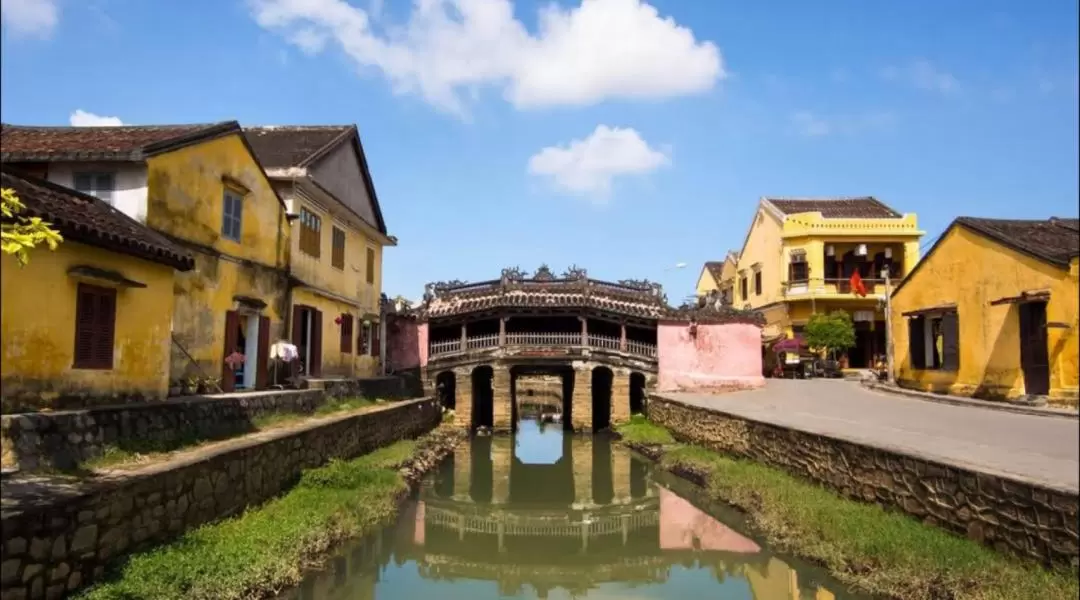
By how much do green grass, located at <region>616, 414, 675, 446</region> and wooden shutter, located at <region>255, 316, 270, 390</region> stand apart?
35.3 feet

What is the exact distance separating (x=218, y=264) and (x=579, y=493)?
8.41 meters

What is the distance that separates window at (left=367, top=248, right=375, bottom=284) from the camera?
2189cm

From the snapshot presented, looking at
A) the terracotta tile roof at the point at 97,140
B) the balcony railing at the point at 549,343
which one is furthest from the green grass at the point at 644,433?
the terracotta tile roof at the point at 97,140

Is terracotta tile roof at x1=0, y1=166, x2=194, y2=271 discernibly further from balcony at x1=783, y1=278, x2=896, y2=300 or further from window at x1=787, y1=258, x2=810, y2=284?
window at x1=787, y1=258, x2=810, y2=284

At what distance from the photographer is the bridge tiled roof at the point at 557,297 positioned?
26.8 meters

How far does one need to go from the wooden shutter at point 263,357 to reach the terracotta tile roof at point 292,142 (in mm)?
3643

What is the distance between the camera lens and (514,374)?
27812 millimetres

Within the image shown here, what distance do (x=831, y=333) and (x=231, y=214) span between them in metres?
20.7

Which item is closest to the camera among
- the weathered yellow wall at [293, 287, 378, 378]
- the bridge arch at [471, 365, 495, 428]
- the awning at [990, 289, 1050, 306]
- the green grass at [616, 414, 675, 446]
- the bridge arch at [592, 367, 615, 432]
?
the awning at [990, 289, 1050, 306]

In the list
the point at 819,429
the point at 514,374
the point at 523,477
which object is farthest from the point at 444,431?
the point at 819,429

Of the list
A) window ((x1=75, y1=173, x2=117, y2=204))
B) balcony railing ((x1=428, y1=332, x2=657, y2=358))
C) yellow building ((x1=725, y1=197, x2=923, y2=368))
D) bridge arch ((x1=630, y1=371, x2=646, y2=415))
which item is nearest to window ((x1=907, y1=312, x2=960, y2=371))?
balcony railing ((x1=428, y1=332, x2=657, y2=358))

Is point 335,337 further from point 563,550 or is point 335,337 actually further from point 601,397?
point 601,397

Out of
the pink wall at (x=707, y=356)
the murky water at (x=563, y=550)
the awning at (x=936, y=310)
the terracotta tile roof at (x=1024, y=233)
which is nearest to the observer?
the murky water at (x=563, y=550)

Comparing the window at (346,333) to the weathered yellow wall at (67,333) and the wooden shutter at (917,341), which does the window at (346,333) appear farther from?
the wooden shutter at (917,341)
